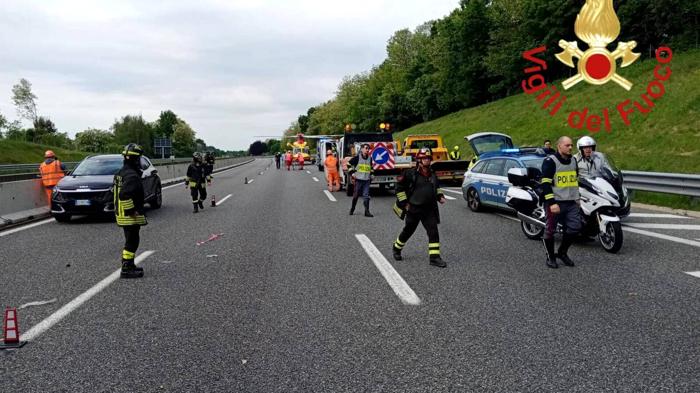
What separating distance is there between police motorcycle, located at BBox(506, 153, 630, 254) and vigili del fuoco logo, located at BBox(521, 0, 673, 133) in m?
11.6

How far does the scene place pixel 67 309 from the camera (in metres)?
5.36

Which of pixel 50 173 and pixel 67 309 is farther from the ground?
pixel 50 173

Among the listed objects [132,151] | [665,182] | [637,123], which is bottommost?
[665,182]

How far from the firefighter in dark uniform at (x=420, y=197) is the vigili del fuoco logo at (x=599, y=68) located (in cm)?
1372

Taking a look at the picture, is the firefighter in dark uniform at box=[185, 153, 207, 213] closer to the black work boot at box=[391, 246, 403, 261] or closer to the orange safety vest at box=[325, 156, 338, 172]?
the orange safety vest at box=[325, 156, 338, 172]

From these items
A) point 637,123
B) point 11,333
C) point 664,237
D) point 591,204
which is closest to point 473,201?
point 664,237

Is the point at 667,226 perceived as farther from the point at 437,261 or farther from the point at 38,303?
the point at 38,303

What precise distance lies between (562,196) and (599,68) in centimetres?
3693

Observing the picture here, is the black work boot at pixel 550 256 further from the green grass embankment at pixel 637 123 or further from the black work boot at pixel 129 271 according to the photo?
the green grass embankment at pixel 637 123

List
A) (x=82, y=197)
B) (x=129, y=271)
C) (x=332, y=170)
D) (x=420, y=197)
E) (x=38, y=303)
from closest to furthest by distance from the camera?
(x=38, y=303)
(x=129, y=271)
(x=420, y=197)
(x=82, y=197)
(x=332, y=170)

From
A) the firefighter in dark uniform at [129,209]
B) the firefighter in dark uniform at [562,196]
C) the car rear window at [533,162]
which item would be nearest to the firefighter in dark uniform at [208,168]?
the firefighter in dark uniform at [129,209]

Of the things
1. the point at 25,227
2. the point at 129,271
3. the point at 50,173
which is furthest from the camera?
the point at 50,173

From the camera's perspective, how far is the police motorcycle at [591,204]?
808 cm

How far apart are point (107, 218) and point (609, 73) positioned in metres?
36.9
